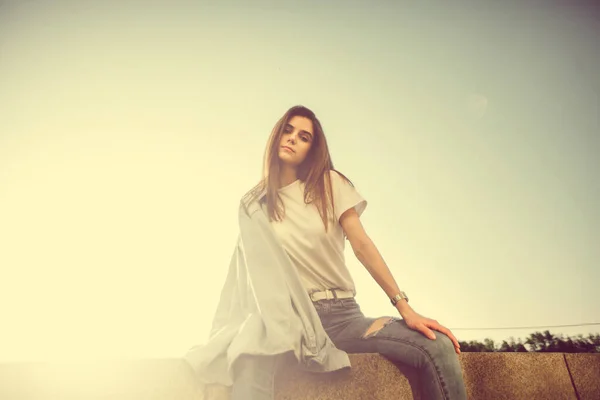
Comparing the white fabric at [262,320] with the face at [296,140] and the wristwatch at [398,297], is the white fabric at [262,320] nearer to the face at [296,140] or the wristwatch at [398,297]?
the wristwatch at [398,297]

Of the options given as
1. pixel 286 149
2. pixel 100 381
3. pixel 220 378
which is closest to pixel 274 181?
pixel 286 149

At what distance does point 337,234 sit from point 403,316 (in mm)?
732

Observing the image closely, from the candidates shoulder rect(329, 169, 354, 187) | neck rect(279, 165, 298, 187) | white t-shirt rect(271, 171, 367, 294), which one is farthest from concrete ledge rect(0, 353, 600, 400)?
neck rect(279, 165, 298, 187)

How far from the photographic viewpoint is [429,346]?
77.5 inches

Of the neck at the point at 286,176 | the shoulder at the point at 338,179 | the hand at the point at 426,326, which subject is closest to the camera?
the hand at the point at 426,326

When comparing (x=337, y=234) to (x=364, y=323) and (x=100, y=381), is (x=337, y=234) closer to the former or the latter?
(x=364, y=323)

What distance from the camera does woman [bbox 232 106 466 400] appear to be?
199 centimetres

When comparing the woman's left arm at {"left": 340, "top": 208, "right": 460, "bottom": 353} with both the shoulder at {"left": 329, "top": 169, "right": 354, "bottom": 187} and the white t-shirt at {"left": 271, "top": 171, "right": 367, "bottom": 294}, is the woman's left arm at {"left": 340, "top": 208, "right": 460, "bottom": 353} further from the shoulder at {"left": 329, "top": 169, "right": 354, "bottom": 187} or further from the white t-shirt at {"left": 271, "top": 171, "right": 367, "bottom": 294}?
the shoulder at {"left": 329, "top": 169, "right": 354, "bottom": 187}

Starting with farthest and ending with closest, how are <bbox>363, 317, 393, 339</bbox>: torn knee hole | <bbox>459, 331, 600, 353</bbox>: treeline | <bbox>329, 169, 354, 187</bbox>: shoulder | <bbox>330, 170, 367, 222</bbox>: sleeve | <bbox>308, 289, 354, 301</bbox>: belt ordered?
<bbox>459, 331, 600, 353</bbox>: treeline → <bbox>329, 169, 354, 187</bbox>: shoulder → <bbox>330, 170, 367, 222</bbox>: sleeve → <bbox>308, 289, 354, 301</bbox>: belt → <bbox>363, 317, 393, 339</bbox>: torn knee hole

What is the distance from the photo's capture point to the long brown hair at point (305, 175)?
8.92ft

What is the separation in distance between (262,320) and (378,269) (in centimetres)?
82

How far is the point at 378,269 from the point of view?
2.41 meters

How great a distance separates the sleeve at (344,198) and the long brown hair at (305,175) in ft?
0.12

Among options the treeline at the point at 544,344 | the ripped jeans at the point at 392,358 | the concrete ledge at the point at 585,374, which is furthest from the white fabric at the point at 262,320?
the treeline at the point at 544,344
